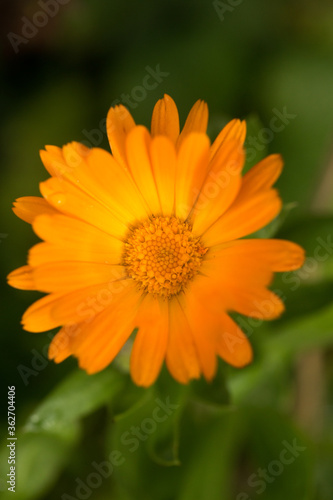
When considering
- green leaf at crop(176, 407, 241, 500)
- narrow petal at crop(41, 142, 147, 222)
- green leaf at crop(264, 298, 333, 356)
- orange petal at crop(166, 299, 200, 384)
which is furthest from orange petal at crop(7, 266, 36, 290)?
green leaf at crop(176, 407, 241, 500)

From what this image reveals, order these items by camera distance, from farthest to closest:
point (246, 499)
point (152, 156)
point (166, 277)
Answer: point (246, 499), point (166, 277), point (152, 156)

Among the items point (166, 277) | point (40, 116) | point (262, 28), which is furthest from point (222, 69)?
point (166, 277)

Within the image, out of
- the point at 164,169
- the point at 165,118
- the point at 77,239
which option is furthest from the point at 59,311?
the point at 165,118

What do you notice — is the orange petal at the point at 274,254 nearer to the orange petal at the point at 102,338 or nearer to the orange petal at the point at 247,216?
the orange petal at the point at 247,216

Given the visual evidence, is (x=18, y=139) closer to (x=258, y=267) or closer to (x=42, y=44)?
(x=42, y=44)

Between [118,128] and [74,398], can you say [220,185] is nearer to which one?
[118,128]
